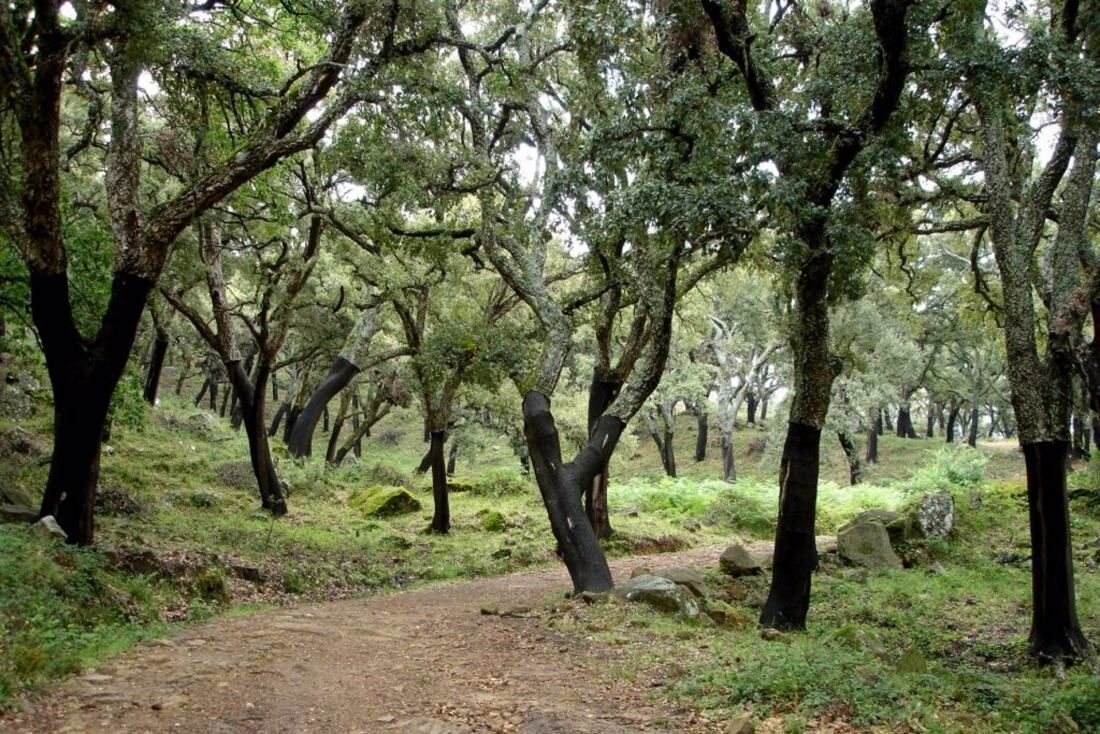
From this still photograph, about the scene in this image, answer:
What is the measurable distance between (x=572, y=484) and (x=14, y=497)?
7301mm

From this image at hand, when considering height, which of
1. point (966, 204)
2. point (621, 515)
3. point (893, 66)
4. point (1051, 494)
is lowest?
point (621, 515)

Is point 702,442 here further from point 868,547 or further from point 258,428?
point 258,428

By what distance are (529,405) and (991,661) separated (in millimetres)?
6249

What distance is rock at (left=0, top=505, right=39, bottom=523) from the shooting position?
8398mm

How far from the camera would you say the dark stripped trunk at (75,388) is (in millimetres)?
8250

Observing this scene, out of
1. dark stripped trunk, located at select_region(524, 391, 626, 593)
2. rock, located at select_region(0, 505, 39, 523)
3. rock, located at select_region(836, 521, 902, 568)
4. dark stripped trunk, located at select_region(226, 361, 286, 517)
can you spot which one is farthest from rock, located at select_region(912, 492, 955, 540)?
rock, located at select_region(0, 505, 39, 523)

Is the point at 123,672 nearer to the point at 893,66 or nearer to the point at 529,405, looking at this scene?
the point at 529,405

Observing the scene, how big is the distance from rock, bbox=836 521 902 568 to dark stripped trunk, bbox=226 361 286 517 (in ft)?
39.1

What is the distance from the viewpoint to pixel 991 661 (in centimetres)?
794

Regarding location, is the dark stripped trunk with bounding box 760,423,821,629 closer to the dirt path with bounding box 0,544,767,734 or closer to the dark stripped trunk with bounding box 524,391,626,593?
the dark stripped trunk with bounding box 524,391,626,593

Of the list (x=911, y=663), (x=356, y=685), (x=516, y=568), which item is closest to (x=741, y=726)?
(x=911, y=663)

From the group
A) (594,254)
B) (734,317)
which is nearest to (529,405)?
(594,254)

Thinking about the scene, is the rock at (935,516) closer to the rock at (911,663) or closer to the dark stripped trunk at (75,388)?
the rock at (911,663)

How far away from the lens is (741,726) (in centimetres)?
466
